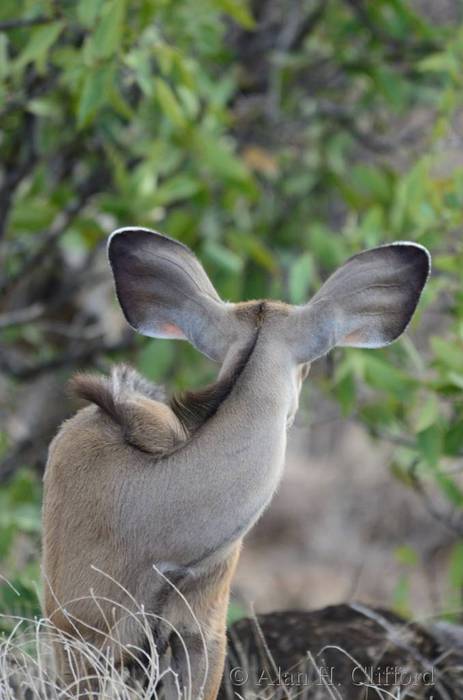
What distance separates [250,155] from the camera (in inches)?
374

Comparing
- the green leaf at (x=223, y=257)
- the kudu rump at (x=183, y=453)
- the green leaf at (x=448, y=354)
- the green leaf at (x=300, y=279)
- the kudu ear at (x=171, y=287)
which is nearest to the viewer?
the kudu rump at (x=183, y=453)

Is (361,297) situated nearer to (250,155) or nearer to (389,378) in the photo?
(389,378)

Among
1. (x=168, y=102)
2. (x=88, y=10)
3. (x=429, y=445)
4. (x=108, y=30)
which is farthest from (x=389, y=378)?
(x=88, y=10)

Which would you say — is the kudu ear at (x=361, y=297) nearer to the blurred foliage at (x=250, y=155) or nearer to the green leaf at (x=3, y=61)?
the blurred foliage at (x=250, y=155)

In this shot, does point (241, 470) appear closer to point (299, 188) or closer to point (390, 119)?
point (299, 188)

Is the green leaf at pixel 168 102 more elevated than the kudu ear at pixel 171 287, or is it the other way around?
the kudu ear at pixel 171 287

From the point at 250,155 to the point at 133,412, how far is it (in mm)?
5307

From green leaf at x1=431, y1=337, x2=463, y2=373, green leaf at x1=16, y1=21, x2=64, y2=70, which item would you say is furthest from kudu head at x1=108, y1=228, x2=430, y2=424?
green leaf at x1=16, y1=21, x2=64, y2=70

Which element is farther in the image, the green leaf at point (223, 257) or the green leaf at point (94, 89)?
the green leaf at point (223, 257)

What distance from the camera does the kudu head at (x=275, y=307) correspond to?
14.2 feet

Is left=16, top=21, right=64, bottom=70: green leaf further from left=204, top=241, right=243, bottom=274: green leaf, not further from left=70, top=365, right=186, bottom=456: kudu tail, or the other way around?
left=70, top=365, right=186, bottom=456: kudu tail

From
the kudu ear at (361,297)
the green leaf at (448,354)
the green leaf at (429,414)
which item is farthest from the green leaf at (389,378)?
the kudu ear at (361,297)

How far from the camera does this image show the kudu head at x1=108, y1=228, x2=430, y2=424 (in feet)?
14.2

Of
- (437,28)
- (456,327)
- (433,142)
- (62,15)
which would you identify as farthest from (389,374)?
(437,28)
